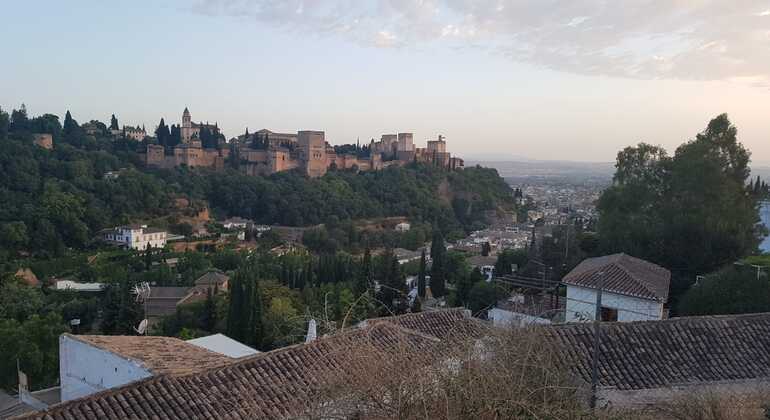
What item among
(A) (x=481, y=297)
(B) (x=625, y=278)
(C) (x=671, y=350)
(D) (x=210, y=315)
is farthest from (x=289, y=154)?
(C) (x=671, y=350)

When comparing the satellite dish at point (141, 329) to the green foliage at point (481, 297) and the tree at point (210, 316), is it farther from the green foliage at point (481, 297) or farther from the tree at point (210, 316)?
the green foliage at point (481, 297)

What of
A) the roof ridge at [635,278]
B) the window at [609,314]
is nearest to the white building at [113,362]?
the window at [609,314]

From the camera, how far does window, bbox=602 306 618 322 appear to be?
10633mm

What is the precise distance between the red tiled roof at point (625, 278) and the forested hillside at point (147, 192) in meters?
40.3

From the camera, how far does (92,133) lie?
75125 mm

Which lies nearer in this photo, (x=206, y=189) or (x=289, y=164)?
(x=206, y=189)

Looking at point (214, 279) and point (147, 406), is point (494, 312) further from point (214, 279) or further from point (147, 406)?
point (214, 279)

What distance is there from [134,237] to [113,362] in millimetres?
42713

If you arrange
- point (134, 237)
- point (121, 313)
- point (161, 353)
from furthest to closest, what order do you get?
point (134, 237) < point (121, 313) < point (161, 353)

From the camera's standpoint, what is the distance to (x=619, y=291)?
34.1 feet

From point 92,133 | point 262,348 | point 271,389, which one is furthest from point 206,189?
point 271,389

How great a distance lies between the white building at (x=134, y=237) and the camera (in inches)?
1811

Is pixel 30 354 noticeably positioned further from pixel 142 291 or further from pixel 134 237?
pixel 134 237

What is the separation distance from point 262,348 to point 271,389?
37.7 ft
